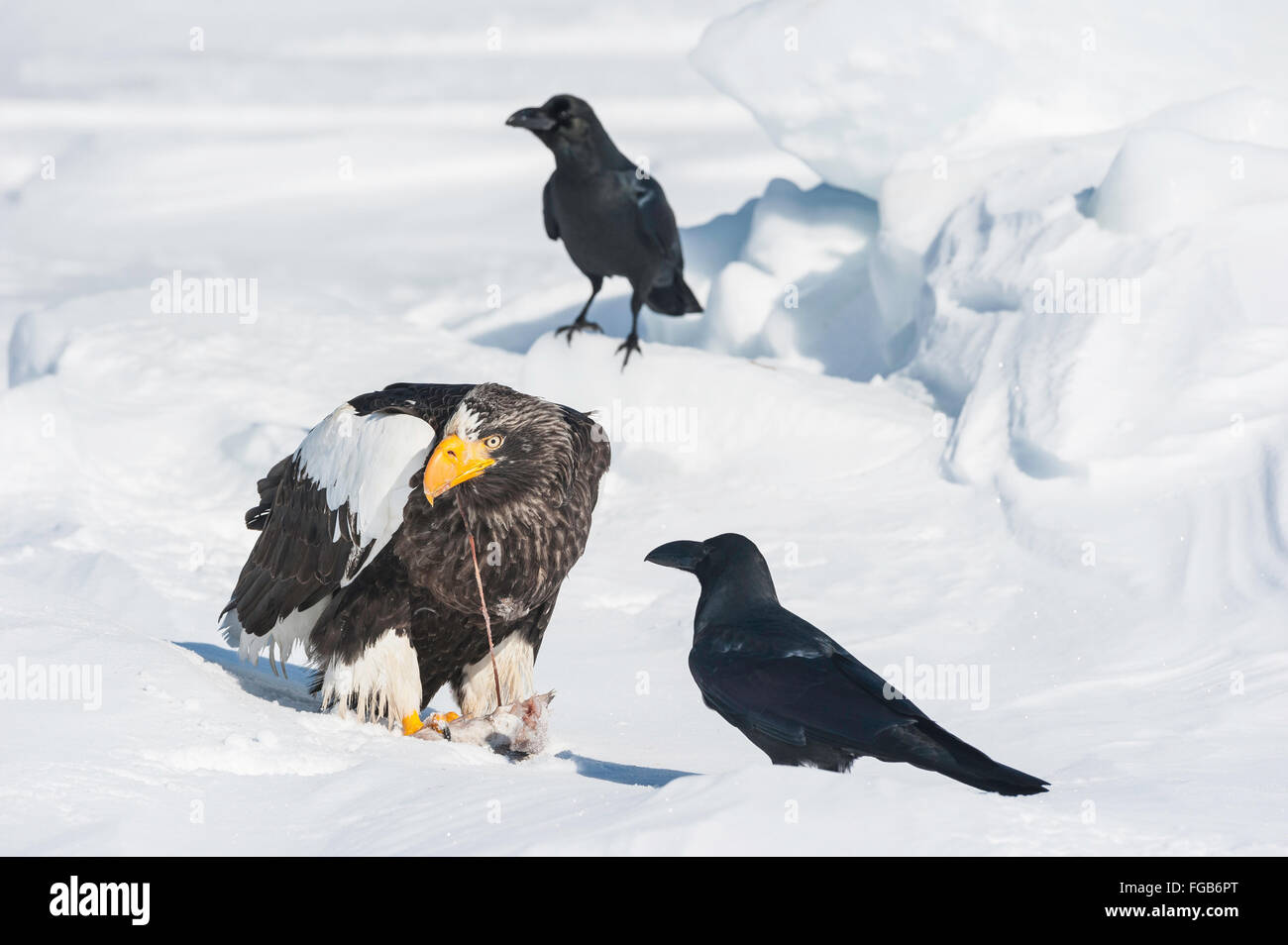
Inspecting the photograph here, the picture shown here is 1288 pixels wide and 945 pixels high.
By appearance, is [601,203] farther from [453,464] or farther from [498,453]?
[453,464]

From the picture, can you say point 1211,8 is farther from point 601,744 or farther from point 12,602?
point 12,602

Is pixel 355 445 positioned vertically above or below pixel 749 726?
above

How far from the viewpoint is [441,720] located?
14.3 ft

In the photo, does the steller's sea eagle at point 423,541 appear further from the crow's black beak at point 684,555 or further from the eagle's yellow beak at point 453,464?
the crow's black beak at point 684,555

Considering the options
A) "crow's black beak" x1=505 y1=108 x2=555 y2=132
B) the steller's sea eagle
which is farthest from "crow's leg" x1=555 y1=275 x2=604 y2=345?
the steller's sea eagle

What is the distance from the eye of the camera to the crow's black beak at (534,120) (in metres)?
8.20

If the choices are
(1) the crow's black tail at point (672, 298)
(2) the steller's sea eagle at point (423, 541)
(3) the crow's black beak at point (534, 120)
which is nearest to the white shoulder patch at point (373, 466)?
(2) the steller's sea eagle at point (423, 541)

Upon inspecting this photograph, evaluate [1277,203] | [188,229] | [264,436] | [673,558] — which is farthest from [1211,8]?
[188,229]

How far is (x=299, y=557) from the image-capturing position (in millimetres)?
4309

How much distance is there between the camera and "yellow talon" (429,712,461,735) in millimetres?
4215

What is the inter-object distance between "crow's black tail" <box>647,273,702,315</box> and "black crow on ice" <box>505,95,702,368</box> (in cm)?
50

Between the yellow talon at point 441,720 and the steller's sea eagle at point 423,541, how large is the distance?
55 mm

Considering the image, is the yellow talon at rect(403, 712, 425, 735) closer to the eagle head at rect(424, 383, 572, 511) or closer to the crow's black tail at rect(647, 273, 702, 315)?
A: the eagle head at rect(424, 383, 572, 511)

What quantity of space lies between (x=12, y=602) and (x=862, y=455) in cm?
446
